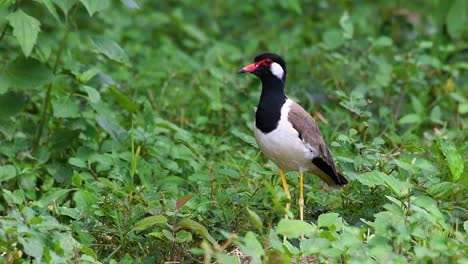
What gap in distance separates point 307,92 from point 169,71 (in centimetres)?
114

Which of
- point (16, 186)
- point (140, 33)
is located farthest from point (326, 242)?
point (140, 33)

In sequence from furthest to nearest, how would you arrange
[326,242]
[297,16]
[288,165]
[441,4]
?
[297,16] < [441,4] < [288,165] < [326,242]

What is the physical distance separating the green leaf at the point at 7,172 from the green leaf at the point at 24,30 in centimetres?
90

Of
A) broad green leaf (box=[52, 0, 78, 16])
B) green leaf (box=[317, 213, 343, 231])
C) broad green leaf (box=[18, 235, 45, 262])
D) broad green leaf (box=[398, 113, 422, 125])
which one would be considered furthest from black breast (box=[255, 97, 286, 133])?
broad green leaf (box=[398, 113, 422, 125])

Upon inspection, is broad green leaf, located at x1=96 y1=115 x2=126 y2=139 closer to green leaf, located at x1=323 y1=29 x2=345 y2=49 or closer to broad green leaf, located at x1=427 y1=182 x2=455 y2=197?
green leaf, located at x1=323 y1=29 x2=345 y2=49

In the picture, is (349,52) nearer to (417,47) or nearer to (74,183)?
(417,47)

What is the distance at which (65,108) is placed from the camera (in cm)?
657

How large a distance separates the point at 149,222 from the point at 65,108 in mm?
1604

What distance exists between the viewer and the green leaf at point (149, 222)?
17.0 ft

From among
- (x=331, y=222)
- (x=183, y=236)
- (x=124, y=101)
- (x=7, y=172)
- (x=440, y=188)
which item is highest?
(x=440, y=188)

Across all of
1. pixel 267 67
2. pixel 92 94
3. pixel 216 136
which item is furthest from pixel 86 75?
pixel 216 136

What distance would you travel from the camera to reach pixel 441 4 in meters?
7.11

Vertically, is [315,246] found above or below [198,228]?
above

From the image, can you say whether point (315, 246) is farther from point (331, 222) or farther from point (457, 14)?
point (457, 14)
